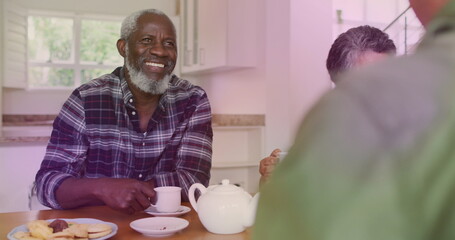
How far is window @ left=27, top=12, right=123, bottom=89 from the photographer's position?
4.51m

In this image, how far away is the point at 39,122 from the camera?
4324 millimetres

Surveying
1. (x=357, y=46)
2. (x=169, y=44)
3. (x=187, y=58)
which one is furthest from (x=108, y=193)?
(x=187, y=58)

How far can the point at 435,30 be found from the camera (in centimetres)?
20

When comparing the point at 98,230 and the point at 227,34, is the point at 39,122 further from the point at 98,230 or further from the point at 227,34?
the point at 98,230

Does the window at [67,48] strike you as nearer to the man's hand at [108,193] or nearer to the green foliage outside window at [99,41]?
the green foliage outside window at [99,41]

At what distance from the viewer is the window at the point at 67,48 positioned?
4.51 m

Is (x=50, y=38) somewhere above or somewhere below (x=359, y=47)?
above

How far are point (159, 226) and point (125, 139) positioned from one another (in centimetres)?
62

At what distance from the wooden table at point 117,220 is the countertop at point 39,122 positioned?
1142 millimetres

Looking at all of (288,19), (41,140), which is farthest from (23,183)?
(288,19)

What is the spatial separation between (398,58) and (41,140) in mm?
2372

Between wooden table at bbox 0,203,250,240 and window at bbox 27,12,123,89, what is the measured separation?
3567mm

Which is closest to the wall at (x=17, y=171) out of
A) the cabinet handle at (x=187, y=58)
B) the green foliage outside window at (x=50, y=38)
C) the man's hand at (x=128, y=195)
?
the man's hand at (x=128, y=195)

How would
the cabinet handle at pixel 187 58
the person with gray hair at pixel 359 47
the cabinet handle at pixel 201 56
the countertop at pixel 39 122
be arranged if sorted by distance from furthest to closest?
the cabinet handle at pixel 187 58 → the cabinet handle at pixel 201 56 → the countertop at pixel 39 122 → the person with gray hair at pixel 359 47
